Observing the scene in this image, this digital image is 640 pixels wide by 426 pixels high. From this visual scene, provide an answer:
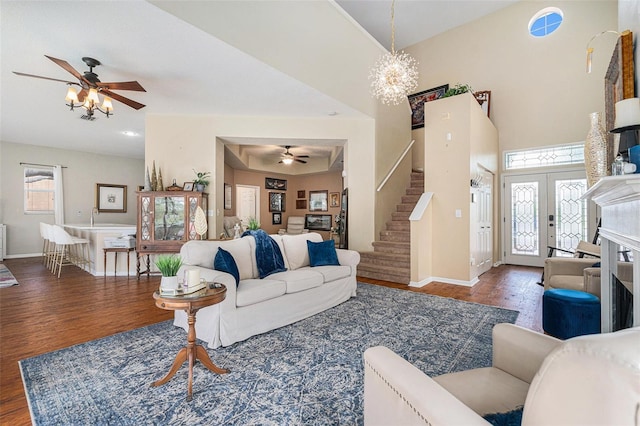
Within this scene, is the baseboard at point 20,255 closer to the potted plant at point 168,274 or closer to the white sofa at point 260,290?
the white sofa at point 260,290

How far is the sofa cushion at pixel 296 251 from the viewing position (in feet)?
12.5

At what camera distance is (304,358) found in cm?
235

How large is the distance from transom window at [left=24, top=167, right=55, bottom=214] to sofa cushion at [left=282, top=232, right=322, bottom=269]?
26.2 ft

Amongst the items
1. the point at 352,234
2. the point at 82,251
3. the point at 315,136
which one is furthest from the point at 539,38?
the point at 82,251

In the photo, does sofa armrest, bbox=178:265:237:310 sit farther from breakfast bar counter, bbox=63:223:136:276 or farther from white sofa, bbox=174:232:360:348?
breakfast bar counter, bbox=63:223:136:276

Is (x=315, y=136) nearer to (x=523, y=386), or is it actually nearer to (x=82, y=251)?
(x=523, y=386)

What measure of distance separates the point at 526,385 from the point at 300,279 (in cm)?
227

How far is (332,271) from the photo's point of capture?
3.64 m

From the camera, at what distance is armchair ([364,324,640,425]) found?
515mm

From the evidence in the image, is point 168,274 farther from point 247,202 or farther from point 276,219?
point 276,219

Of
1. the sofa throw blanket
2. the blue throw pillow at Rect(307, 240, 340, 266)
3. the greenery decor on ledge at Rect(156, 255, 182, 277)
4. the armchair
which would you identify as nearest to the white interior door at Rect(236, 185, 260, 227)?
the blue throw pillow at Rect(307, 240, 340, 266)

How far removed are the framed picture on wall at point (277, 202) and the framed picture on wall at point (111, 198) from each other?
4546mm

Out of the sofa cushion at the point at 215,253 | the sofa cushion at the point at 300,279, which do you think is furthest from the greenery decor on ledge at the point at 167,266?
the sofa cushion at the point at 300,279

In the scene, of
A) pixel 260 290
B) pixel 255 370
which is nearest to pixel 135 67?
pixel 260 290
